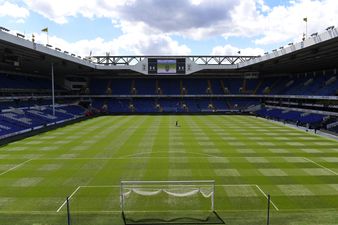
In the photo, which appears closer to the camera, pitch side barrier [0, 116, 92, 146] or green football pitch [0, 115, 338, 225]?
green football pitch [0, 115, 338, 225]

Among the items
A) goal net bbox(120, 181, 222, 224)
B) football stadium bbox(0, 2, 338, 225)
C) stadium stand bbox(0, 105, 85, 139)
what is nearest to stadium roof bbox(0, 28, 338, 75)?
football stadium bbox(0, 2, 338, 225)

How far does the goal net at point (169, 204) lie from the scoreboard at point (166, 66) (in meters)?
56.8

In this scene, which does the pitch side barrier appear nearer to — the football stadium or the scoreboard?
the football stadium

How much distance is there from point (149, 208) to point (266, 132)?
101 feet

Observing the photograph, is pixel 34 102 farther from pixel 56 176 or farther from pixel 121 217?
pixel 121 217

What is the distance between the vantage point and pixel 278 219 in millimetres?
14289

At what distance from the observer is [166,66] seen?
74.8 meters

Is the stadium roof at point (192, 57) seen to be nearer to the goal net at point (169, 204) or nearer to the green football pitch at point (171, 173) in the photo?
the green football pitch at point (171, 173)

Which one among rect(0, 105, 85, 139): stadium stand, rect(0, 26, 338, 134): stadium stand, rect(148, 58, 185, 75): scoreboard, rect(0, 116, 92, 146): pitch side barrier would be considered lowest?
rect(0, 116, 92, 146): pitch side barrier

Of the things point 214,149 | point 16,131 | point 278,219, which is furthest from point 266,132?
point 16,131

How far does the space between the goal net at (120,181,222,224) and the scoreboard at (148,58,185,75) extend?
187 ft

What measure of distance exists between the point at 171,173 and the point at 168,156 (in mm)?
5602

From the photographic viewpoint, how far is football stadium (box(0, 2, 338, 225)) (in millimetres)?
15984

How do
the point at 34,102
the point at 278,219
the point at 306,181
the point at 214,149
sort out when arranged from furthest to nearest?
the point at 34,102
the point at 214,149
the point at 306,181
the point at 278,219
